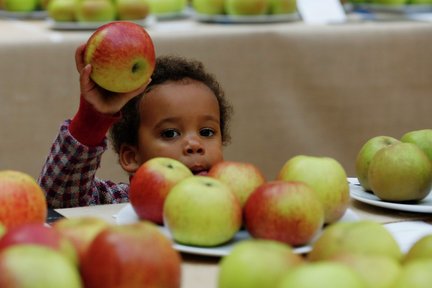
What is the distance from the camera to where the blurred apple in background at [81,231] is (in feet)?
2.26

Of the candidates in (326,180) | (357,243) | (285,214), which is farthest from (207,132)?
(357,243)

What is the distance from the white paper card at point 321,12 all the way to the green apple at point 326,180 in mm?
1333

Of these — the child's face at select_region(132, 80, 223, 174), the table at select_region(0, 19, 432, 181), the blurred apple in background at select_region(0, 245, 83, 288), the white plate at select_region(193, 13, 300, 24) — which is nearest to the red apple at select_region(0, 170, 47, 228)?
the blurred apple in background at select_region(0, 245, 83, 288)

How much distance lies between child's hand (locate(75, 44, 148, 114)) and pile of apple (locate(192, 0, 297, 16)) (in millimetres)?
1074

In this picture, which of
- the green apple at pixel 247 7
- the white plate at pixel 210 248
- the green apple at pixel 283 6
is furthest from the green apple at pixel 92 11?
the white plate at pixel 210 248

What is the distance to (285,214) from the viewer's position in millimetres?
872

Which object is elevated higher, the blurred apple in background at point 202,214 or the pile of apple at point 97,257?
the pile of apple at point 97,257

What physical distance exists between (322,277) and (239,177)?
40cm

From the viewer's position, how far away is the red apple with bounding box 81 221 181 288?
2.11ft

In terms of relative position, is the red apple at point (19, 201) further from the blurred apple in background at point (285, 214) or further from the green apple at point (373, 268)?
the green apple at point (373, 268)

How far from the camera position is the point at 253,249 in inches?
25.8

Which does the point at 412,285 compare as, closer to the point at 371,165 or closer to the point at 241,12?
the point at 371,165

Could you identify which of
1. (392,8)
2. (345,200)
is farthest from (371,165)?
(392,8)

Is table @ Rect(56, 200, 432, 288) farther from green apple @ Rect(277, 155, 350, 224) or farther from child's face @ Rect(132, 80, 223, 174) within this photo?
child's face @ Rect(132, 80, 223, 174)
